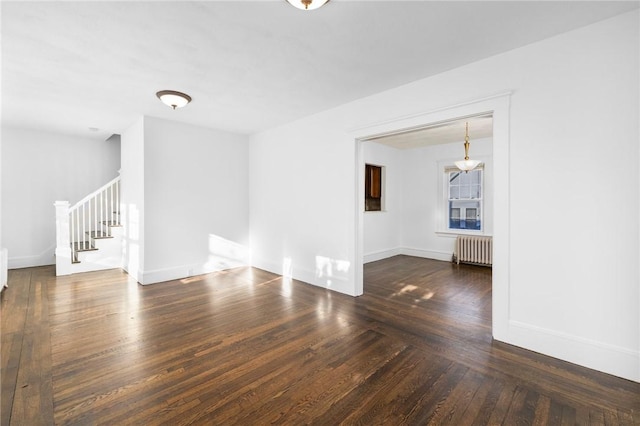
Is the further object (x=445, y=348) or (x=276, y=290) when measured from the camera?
(x=276, y=290)

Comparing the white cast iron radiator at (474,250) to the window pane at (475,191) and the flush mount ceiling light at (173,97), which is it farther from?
the flush mount ceiling light at (173,97)

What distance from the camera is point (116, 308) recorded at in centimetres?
373

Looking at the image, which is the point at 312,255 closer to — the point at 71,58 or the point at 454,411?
the point at 454,411

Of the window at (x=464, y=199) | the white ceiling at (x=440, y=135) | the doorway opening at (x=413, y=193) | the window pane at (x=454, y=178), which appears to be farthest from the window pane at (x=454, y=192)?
the white ceiling at (x=440, y=135)

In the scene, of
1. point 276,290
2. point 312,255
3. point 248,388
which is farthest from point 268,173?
point 248,388

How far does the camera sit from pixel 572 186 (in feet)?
8.12

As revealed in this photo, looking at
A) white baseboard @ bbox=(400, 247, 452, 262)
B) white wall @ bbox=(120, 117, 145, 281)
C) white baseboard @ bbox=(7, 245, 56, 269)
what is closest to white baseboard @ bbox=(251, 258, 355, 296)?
white wall @ bbox=(120, 117, 145, 281)

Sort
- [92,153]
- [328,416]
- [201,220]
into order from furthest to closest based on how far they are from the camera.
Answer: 1. [92,153]
2. [201,220]
3. [328,416]

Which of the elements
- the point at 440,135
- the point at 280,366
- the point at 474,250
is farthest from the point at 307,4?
the point at 474,250

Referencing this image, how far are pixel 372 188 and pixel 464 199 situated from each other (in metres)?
2.19

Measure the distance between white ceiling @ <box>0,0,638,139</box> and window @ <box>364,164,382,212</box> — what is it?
313 cm

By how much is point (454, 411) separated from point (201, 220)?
4.89 m

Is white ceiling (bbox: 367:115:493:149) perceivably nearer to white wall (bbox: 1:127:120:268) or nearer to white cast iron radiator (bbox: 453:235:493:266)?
white cast iron radiator (bbox: 453:235:493:266)

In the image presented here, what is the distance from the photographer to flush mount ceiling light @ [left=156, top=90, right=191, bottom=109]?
3.70m
